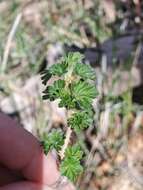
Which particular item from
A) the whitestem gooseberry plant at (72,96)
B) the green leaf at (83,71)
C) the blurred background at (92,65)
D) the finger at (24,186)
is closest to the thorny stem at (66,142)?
the whitestem gooseberry plant at (72,96)

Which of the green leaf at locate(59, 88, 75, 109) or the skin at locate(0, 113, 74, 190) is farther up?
the green leaf at locate(59, 88, 75, 109)

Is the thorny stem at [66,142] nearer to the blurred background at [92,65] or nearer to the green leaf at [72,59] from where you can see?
the green leaf at [72,59]

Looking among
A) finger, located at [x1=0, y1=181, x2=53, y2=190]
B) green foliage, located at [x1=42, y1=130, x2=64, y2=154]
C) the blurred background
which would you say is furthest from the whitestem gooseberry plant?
the blurred background

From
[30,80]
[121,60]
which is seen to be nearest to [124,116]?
[121,60]

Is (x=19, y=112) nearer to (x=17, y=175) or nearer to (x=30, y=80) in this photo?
(x=30, y=80)

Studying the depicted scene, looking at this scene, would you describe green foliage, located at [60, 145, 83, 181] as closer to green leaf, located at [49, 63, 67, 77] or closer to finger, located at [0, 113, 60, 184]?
green leaf, located at [49, 63, 67, 77]

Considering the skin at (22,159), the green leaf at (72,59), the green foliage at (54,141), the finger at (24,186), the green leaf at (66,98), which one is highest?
the green leaf at (72,59)

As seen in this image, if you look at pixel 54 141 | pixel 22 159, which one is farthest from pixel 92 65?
pixel 54 141

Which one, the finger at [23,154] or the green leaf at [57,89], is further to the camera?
the finger at [23,154]
